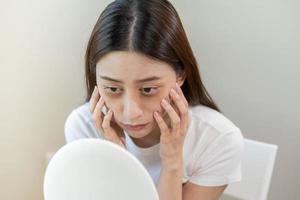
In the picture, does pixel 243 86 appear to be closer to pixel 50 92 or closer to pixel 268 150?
pixel 268 150

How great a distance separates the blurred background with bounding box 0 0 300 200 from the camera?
3.86 ft

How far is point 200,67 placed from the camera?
130 centimetres

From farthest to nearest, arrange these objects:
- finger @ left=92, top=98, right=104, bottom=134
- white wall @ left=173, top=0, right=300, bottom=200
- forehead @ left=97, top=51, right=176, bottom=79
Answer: white wall @ left=173, top=0, right=300, bottom=200 < finger @ left=92, top=98, right=104, bottom=134 < forehead @ left=97, top=51, right=176, bottom=79

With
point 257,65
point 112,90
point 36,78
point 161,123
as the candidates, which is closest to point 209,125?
point 161,123

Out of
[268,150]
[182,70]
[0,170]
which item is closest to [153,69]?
[182,70]

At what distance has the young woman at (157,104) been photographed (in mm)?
755

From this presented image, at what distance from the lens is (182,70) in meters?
0.84

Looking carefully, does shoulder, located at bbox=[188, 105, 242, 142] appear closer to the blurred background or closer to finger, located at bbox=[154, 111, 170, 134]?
finger, located at bbox=[154, 111, 170, 134]

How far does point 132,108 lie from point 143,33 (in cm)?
15

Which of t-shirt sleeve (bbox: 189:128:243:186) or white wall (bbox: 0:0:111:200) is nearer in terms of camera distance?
t-shirt sleeve (bbox: 189:128:243:186)

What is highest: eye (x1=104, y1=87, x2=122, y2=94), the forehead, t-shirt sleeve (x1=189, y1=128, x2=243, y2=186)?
the forehead

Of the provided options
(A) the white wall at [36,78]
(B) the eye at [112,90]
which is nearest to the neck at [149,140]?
(B) the eye at [112,90]

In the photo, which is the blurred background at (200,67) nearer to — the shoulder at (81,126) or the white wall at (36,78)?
the white wall at (36,78)

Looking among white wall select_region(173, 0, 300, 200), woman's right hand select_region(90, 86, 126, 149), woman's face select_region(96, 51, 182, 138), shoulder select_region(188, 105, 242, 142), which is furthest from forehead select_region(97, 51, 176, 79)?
white wall select_region(173, 0, 300, 200)
